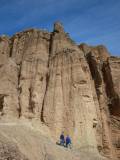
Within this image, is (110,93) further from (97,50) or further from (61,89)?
(97,50)

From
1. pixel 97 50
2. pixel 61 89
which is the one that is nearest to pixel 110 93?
pixel 61 89

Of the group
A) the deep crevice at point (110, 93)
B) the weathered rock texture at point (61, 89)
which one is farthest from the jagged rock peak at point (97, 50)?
the deep crevice at point (110, 93)

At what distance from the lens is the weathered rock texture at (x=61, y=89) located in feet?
92.3

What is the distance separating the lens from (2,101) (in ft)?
96.7

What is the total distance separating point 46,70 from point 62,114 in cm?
638

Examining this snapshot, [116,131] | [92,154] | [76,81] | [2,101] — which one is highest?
[76,81]

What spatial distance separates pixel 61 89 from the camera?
30234mm

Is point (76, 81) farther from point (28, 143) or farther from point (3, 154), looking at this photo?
point (3, 154)

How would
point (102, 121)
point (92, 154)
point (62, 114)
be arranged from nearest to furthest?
point (92, 154), point (62, 114), point (102, 121)

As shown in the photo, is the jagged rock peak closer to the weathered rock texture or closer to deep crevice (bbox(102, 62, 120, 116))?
the weathered rock texture

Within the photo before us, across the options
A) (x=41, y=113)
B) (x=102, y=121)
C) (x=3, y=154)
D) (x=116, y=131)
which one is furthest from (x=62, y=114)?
(x=3, y=154)

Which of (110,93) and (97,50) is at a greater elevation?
(97,50)

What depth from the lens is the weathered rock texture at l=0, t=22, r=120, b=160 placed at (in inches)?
1108

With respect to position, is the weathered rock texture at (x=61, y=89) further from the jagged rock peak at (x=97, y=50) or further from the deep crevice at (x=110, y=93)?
the jagged rock peak at (x=97, y=50)
